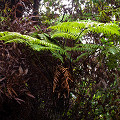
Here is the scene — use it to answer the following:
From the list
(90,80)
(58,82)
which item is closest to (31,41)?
(58,82)

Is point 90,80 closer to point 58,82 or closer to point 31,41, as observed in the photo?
point 58,82

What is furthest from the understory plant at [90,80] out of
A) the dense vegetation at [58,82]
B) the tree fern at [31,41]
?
the tree fern at [31,41]

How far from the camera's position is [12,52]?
4.13ft

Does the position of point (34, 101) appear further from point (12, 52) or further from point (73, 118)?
point (12, 52)

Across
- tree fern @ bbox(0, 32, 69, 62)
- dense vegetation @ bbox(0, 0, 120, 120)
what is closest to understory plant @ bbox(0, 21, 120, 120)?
dense vegetation @ bbox(0, 0, 120, 120)

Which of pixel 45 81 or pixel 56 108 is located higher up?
pixel 45 81

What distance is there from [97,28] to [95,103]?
0.68 meters

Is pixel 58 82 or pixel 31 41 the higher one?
pixel 31 41

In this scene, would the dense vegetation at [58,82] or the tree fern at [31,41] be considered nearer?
the tree fern at [31,41]

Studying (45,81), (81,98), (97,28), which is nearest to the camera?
(97,28)

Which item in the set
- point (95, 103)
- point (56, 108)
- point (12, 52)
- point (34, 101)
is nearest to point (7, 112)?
point (34, 101)

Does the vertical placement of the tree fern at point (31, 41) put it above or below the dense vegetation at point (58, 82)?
above

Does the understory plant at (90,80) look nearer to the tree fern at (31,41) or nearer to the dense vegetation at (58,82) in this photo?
the dense vegetation at (58,82)

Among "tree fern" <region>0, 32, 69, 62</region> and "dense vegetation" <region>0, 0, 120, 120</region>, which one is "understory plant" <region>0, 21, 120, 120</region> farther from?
"tree fern" <region>0, 32, 69, 62</region>
